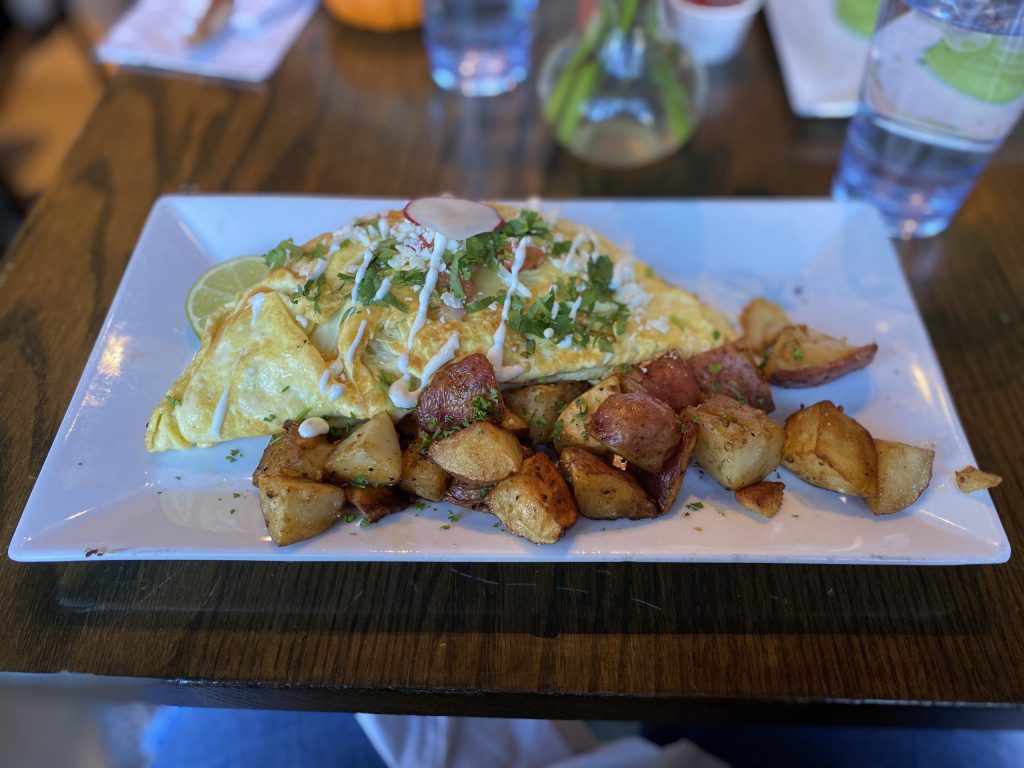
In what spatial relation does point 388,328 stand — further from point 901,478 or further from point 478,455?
point 901,478

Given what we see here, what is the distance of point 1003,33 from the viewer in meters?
1.94

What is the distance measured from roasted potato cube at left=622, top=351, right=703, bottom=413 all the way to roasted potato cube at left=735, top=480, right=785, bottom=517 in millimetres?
240

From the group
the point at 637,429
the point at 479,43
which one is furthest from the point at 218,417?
the point at 479,43

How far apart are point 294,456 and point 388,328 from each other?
369 millimetres

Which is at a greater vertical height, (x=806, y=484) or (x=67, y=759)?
(x=806, y=484)

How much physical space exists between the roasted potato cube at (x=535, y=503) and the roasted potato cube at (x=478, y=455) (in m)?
0.03

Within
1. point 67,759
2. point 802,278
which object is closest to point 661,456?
point 802,278

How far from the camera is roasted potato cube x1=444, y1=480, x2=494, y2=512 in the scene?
1.62 meters

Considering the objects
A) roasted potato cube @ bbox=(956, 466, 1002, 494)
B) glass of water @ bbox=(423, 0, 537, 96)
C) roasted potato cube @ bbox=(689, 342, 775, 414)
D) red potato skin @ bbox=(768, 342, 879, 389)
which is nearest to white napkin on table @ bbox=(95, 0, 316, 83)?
glass of water @ bbox=(423, 0, 537, 96)

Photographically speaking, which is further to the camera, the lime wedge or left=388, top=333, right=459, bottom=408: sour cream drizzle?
the lime wedge

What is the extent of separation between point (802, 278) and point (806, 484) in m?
0.76

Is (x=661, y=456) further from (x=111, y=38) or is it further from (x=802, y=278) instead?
(x=111, y=38)

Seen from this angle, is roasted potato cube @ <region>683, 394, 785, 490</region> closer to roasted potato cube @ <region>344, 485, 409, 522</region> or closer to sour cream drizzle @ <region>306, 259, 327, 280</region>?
roasted potato cube @ <region>344, 485, 409, 522</region>

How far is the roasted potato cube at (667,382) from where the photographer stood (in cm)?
177
